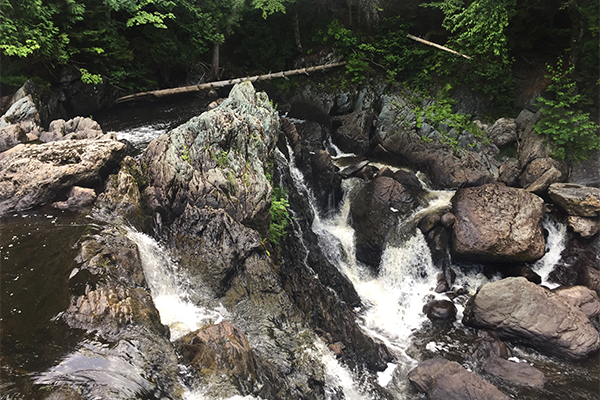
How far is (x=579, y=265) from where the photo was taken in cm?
1245

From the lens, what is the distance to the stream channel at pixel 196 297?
5.12m

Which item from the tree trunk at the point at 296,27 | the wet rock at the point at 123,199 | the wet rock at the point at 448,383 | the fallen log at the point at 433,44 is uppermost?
the tree trunk at the point at 296,27

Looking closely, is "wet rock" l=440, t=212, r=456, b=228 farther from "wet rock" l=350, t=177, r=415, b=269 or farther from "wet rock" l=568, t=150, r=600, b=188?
"wet rock" l=568, t=150, r=600, b=188

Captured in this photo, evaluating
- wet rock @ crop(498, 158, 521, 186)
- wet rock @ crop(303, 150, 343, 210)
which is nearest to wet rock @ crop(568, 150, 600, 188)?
wet rock @ crop(498, 158, 521, 186)

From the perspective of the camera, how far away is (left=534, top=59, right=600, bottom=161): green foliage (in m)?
14.3

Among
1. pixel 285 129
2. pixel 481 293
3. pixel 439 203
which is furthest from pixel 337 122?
pixel 481 293

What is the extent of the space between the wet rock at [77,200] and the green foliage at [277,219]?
470cm

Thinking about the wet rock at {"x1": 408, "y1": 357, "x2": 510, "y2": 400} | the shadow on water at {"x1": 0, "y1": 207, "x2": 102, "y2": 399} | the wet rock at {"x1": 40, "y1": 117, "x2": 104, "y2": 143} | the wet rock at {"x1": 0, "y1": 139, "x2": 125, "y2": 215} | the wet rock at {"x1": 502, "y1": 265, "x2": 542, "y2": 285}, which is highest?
the wet rock at {"x1": 40, "y1": 117, "x2": 104, "y2": 143}

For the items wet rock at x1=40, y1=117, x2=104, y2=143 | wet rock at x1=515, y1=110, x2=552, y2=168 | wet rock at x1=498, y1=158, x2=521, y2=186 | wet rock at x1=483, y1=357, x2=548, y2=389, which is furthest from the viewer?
wet rock at x1=498, y1=158, x2=521, y2=186

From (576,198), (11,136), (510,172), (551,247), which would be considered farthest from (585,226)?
(11,136)

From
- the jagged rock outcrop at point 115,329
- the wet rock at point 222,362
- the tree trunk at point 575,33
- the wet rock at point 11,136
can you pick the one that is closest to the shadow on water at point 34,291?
the jagged rock outcrop at point 115,329

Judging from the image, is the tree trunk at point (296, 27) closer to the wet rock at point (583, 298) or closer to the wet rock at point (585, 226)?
the wet rock at point (585, 226)

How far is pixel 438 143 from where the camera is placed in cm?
1672

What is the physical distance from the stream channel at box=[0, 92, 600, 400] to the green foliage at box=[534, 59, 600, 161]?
3.74 metres
